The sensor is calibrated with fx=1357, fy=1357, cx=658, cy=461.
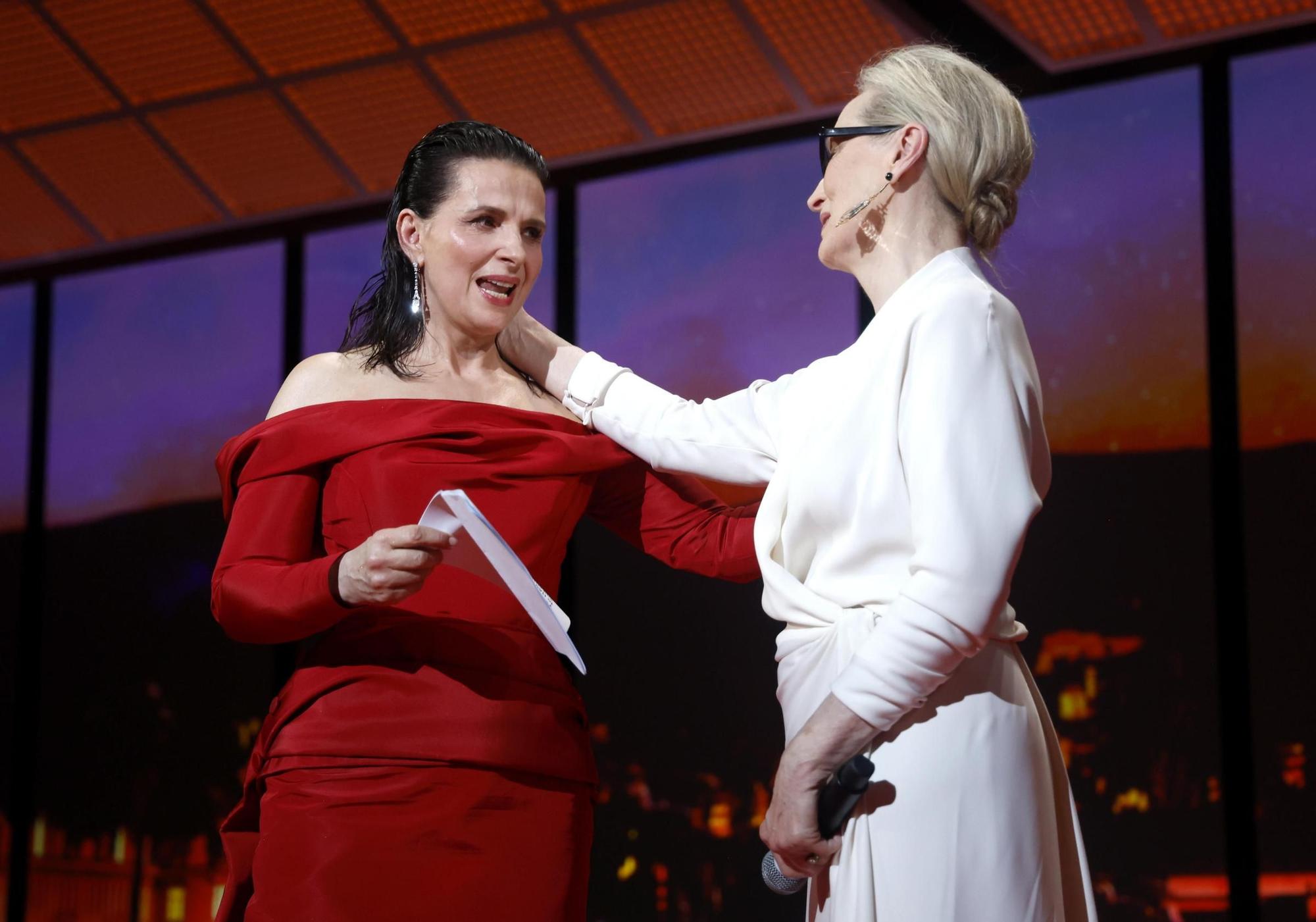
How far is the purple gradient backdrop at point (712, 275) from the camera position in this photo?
3783mm

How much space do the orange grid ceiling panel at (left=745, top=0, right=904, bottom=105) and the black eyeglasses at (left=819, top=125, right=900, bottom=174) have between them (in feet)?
5.75

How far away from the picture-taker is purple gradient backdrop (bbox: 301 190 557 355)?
168 inches

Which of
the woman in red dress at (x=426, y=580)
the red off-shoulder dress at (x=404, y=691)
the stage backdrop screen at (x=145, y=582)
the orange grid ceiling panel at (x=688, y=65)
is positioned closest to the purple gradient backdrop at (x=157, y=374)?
the stage backdrop screen at (x=145, y=582)

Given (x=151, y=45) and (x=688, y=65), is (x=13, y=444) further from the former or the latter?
(x=688, y=65)

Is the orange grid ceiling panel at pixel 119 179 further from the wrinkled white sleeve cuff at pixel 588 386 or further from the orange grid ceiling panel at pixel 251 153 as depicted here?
the wrinkled white sleeve cuff at pixel 588 386

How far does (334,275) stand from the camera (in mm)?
4316

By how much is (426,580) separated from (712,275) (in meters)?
2.24

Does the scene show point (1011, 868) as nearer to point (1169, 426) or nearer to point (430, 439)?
point (430, 439)

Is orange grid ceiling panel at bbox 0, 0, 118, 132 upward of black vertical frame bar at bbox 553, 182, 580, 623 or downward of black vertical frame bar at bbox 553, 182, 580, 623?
upward

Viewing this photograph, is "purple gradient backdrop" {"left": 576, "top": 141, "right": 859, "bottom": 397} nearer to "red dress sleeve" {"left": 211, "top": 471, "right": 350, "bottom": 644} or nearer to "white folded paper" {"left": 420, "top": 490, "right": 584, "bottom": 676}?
"red dress sleeve" {"left": 211, "top": 471, "right": 350, "bottom": 644}

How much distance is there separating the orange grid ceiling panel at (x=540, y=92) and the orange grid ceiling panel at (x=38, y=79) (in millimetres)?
1045

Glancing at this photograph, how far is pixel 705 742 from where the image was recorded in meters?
3.80

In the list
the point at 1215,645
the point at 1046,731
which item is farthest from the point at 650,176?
the point at 1046,731

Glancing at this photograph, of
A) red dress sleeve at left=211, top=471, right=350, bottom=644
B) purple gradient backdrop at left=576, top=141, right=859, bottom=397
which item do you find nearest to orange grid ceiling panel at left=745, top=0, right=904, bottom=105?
purple gradient backdrop at left=576, top=141, right=859, bottom=397
